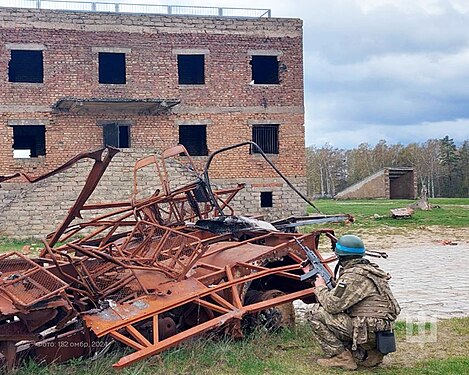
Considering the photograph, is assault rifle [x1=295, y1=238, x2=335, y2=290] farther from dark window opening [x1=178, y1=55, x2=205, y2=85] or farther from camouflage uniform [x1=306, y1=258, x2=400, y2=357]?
dark window opening [x1=178, y1=55, x2=205, y2=85]

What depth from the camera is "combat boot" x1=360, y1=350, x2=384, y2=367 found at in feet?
18.7

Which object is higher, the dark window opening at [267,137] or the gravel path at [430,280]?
the dark window opening at [267,137]

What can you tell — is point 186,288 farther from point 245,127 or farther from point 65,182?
point 245,127

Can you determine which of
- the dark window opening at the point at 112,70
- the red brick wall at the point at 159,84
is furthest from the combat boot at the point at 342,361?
the dark window opening at the point at 112,70

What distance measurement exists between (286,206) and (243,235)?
16681 mm

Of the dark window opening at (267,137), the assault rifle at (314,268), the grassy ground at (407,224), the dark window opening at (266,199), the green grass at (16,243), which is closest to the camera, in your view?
the assault rifle at (314,268)

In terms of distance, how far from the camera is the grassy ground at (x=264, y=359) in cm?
548

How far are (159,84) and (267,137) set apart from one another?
4.91 meters

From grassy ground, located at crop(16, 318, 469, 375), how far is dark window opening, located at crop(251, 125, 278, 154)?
18.1 metres

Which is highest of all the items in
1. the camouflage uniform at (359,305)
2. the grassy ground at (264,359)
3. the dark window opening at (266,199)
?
the dark window opening at (266,199)

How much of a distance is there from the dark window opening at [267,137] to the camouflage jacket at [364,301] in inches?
750

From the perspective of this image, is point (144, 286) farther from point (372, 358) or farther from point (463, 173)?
point (463, 173)

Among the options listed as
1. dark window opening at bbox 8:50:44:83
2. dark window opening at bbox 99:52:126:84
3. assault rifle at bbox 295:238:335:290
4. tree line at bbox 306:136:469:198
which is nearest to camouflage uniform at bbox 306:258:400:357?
assault rifle at bbox 295:238:335:290

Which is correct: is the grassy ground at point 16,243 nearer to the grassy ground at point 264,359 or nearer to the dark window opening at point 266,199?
the dark window opening at point 266,199
